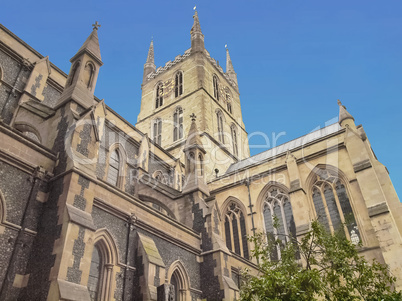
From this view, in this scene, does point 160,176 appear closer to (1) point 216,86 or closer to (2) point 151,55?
(1) point 216,86

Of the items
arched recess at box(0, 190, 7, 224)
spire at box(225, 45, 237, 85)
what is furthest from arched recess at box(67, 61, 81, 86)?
spire at box(225, 45, 237, 85)

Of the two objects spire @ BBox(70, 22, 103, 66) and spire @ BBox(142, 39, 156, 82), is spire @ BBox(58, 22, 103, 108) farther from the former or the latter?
spire @ BBox(142, 39, 156, 82)

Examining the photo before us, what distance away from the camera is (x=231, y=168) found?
1292 inches

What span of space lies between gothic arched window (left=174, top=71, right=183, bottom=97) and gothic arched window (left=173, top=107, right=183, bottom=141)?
8.48ft

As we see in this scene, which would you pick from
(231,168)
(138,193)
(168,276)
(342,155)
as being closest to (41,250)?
(168,276)

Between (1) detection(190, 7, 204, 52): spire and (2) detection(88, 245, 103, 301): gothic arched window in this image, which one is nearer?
(2) detection(88, 245, 103, 301): gothic arched window

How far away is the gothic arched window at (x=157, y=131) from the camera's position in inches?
1402

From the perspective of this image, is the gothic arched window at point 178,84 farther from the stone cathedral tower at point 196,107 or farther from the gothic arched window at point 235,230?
the gothic arched window at point 235,230

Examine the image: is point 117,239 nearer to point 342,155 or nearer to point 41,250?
point 41,250

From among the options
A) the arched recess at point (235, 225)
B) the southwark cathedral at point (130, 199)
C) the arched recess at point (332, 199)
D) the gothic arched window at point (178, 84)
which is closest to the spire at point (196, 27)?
the gothic arched window at point (178, 84)

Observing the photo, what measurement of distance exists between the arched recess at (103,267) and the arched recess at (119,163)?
23.6 feet

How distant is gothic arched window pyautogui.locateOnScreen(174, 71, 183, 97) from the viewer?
38150mm

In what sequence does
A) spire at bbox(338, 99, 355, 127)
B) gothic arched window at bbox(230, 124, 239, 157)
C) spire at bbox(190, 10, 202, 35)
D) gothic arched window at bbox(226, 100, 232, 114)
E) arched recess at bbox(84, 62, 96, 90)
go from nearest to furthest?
arched recess at bbox(84, 62, 96, 90) → spire at bbox(338, 99, 355, 127) → gothic arched window at bbox(230, 124, 239, 157) → gothic arched window at bbox(226, 100, 232, 114) → spire at bbox(190, 10, 202, 35)

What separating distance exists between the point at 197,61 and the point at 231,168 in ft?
44.4
